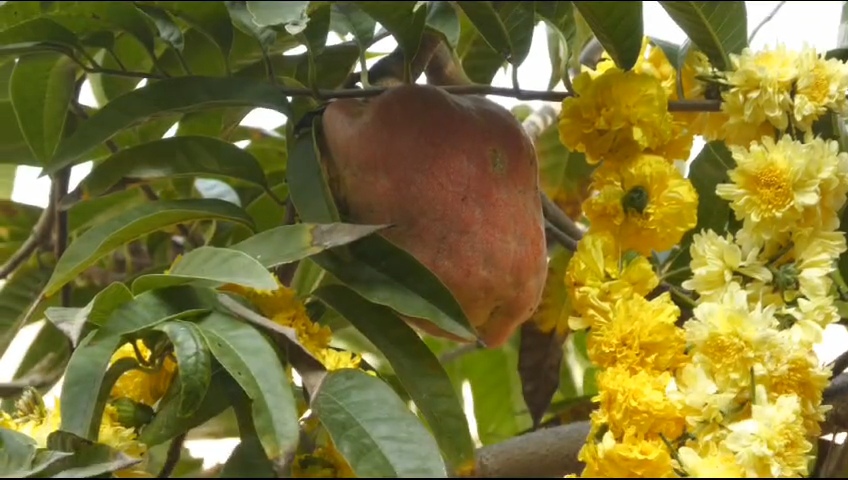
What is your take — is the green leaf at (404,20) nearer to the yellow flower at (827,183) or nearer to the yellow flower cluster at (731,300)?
the yellow flower cluster at (731,300)

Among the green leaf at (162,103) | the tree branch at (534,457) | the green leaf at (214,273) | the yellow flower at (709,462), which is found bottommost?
the tree branch at (534,457)

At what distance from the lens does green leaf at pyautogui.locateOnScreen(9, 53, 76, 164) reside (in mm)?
647

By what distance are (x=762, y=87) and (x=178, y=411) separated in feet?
1.21

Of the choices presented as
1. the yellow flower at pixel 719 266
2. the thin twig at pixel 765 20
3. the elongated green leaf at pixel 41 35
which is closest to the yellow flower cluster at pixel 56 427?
the elongated green leaf at pixel 41 35

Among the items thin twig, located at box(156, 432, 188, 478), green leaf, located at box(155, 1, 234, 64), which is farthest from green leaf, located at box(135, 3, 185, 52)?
thin twig, located at box(156, 432, 188, 478)

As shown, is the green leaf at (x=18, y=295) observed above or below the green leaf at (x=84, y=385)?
below

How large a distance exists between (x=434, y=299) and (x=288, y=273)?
163 millimetres

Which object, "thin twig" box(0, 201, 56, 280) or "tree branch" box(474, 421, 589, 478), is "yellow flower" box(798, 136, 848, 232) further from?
"thin twig" box(0, 201, 56, 280)

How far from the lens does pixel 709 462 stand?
49 cm

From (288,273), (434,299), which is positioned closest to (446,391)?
(434,299)

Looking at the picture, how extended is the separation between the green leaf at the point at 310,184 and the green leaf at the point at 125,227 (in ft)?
0.19

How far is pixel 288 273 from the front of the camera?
0.68 m

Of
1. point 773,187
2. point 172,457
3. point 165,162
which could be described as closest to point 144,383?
point 172,457

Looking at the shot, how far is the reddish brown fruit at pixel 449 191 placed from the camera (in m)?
0.58
